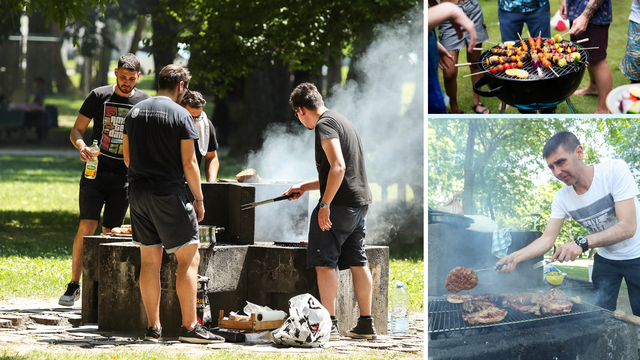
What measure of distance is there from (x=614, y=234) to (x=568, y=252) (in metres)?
0.26

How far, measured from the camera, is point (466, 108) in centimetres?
404

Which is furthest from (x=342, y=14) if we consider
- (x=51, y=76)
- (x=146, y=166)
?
(x=51, y=76)

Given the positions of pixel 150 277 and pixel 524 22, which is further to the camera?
pixel 150 277

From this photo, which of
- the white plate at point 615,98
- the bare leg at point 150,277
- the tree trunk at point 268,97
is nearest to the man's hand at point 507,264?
the white plate at point 615,98

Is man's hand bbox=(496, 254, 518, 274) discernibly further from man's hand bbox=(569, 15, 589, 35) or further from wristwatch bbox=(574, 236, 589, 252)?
man's hand bbox=(569, 15, 589, 35)

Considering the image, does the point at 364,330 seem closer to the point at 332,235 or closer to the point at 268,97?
the point at 332,235

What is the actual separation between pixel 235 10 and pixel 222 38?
619 mm

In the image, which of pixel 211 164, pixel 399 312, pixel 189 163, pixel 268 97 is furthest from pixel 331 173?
pixel 268 97

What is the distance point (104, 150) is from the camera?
5965mm

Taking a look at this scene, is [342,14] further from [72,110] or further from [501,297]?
[72,110]

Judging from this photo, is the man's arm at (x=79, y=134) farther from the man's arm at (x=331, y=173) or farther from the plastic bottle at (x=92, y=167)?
the man's arm at (x=331, y=173)

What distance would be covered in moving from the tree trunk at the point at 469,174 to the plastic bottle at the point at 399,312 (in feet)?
7.09

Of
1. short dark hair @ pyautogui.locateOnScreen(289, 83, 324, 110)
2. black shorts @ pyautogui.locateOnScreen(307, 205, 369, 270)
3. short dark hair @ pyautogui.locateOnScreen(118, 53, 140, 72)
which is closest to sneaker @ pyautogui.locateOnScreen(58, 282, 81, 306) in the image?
short dark hair @ pyautogui.locateOnScreen(118, 53, 140, 72)

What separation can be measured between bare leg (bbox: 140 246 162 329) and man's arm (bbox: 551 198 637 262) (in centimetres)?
274
